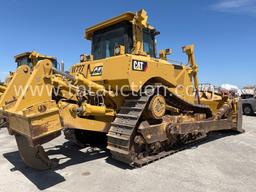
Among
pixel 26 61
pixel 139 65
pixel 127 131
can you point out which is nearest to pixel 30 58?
pixel 26 61

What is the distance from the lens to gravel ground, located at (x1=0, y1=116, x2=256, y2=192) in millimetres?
4285

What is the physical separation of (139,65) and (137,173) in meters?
2.19

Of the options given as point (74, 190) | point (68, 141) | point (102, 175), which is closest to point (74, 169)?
point (102, 175)

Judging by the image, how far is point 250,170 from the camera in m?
5.09

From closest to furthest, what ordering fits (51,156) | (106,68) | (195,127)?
(106,68), (51,156), (195,127)

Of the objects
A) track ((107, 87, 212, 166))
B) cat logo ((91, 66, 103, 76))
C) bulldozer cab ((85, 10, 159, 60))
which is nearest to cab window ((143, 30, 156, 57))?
bulldozer cab ((85, 10, 159, 60))

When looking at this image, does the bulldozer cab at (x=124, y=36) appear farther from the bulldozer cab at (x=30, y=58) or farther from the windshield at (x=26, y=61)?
the windshield at (x=26, y=61)

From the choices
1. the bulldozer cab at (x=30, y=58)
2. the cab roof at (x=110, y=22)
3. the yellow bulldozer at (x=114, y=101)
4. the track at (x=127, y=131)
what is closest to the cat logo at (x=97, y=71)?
the yellow bulldozer at (x=114, y=101)

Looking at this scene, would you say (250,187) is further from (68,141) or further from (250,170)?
(68,141)

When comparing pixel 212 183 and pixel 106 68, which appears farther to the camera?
pixel 106 68

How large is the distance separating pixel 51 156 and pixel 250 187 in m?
4.28

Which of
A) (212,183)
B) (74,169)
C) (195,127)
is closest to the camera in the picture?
(212,183)

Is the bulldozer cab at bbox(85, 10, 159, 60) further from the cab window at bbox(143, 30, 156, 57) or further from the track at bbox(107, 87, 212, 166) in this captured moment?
the track at bbox(107, 87, 212, 166)

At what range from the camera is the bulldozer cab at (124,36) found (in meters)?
5.86
